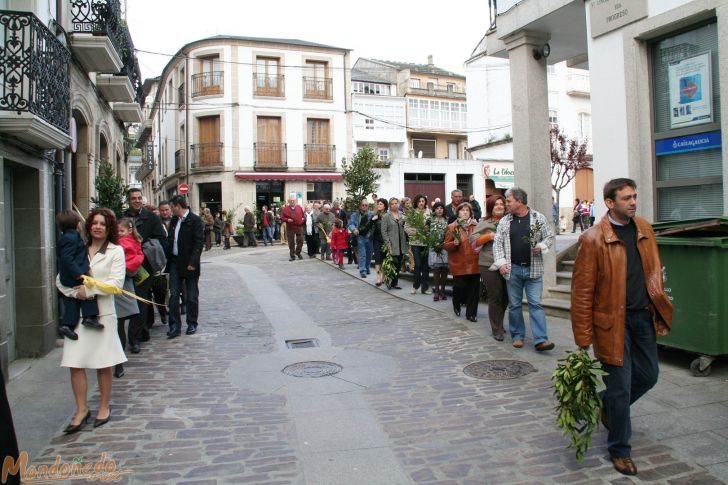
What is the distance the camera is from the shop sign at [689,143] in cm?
726

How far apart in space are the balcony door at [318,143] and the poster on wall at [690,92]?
27013mm

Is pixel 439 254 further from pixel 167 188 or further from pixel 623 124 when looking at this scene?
pixel 167 188

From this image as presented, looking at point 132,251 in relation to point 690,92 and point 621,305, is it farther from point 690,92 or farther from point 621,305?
point 690,92

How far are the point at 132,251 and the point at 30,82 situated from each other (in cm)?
228

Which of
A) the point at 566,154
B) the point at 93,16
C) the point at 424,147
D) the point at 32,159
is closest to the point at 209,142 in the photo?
the point at 424,147

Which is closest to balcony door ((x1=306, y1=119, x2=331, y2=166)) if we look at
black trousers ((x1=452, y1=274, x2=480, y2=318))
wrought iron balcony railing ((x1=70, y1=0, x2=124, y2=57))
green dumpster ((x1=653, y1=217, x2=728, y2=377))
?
wrought iron balcony railing ((x1=70, y1=0, x2=124, y2=57))

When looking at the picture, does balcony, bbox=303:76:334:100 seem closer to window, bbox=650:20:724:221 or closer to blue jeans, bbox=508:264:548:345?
window, bbox=650:20:724:221

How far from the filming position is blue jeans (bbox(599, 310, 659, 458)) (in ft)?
12.6

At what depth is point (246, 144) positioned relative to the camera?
108ft

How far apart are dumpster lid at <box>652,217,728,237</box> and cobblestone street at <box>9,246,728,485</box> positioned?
1321mm

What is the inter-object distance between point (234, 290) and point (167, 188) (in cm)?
2946

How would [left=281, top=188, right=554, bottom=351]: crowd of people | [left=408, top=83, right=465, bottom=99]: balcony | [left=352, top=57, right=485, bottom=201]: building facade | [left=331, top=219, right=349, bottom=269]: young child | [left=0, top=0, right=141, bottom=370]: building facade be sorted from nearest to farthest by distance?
[left=0, top=0, right=141, bottom=370]: building facade < [left=281, top=188, right=554, bottom=351]: crowd of people < [left=331, top=219, right=349, bottom=269]: young child < [left=352, top=57, right=485, bottom=201]: building facade < [left=408, top=83, right=465, bottom=99]: balcony

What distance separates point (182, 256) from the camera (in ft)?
26.9

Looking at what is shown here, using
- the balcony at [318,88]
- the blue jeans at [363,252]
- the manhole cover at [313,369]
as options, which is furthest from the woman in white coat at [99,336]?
the balcony at [318,88]
